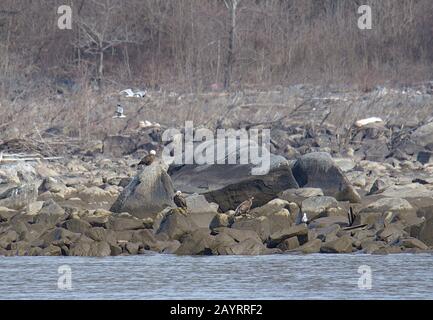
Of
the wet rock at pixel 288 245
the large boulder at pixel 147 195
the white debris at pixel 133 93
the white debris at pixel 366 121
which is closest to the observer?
the wet rock at pixel 288 245

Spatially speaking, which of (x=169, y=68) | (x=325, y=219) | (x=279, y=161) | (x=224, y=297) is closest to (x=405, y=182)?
(x=279, y=161)

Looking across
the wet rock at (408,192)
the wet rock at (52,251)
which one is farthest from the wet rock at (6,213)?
the wet rock at (408,192)

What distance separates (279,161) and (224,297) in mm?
6484

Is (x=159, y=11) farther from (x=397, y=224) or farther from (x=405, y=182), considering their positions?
(x=397, y=224)

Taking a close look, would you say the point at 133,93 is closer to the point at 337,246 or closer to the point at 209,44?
the point at 209,44

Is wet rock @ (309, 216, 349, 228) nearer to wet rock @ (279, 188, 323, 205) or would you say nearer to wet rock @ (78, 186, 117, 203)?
wet rock @ (279, 188, 323, 205)

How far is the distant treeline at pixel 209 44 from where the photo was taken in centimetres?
3331

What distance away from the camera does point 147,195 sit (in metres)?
18.9

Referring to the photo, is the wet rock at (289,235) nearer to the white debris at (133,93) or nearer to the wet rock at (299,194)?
the wet rock at (299,194)

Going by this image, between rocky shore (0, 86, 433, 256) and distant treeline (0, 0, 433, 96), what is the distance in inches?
335

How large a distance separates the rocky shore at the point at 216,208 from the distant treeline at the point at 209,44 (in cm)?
851

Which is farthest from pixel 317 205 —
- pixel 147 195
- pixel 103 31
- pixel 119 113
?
pixel 103 31

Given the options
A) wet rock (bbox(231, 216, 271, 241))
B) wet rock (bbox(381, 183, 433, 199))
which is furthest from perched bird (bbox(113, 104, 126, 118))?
wet rock (bbox(231, 216, 271, 241))

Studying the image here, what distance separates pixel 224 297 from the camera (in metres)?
13.9
